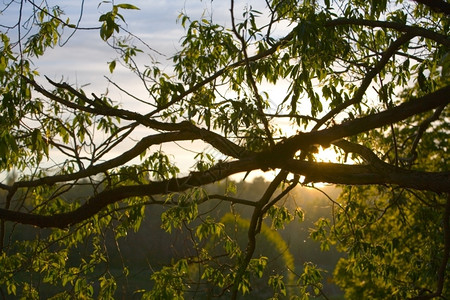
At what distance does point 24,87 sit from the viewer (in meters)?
6.49

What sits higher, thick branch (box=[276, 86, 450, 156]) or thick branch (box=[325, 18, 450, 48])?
thick branch (box=[325, 18, 450, 48])

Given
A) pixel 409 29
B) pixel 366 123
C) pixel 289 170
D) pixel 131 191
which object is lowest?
pixel 131 191

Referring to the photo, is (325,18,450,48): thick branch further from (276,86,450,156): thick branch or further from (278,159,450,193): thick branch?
(278,159,450,193): thick branch

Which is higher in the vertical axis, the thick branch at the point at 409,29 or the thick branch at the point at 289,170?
the thick branch at the point at 409,29

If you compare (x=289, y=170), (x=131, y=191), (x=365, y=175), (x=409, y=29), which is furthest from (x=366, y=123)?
(x=131, y=191)

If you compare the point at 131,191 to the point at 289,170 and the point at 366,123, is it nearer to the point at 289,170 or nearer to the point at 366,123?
the point at 289,170

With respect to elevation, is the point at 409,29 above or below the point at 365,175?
above

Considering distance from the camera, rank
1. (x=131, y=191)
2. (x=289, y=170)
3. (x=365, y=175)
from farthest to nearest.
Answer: (x=131, y=191)
(x=289, y=170)
(x=365, y=175)

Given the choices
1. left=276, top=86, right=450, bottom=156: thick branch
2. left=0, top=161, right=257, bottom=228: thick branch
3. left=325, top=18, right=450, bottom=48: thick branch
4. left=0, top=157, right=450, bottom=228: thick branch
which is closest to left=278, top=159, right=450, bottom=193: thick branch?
left=0, top=157, right=450, bottom=228: thick branch

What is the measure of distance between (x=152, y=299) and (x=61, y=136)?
2257mm

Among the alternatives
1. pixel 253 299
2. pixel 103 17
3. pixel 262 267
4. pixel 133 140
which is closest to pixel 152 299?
pixel 262 267

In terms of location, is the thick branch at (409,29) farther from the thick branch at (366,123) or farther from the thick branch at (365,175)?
the thick branch at (365,175)

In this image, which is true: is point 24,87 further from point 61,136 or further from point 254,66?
point 254,66

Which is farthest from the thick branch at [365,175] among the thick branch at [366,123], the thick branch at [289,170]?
the thick branch at [366,123]
